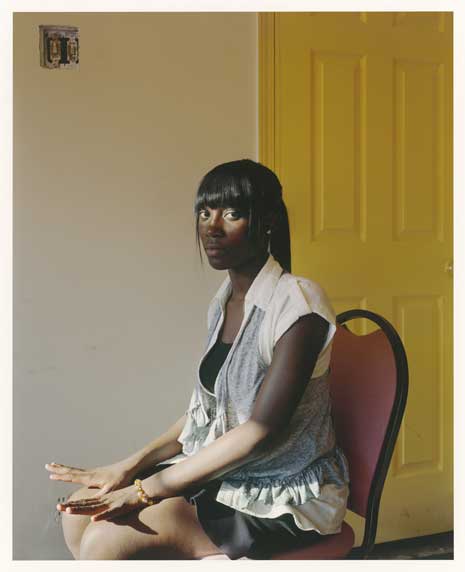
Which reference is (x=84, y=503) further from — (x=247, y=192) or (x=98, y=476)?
(x=247, y=192)

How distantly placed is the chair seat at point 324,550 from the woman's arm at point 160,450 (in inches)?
15.6

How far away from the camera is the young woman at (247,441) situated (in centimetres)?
127

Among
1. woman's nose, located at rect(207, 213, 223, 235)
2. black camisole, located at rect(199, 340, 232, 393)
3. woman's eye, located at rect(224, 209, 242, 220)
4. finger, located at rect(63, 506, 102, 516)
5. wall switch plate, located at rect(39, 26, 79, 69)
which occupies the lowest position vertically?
finger, located at rect(63, 506, 102, 516)

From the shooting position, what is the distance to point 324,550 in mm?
1312

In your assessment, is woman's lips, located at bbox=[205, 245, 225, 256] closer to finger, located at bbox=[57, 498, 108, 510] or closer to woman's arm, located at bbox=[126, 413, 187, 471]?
woman's arm, located at bbox=[126, 413, 187, 471]

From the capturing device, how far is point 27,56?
186 centimetres

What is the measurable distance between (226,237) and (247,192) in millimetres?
110

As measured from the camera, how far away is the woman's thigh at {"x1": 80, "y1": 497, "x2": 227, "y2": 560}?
1247 mm

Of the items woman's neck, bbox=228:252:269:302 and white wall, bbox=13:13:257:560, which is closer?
woman's neck, bbox=228:252:269:302

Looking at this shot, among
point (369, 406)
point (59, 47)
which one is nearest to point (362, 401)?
point (369, 406)

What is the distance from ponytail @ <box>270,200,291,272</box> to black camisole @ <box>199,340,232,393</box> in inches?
9.2

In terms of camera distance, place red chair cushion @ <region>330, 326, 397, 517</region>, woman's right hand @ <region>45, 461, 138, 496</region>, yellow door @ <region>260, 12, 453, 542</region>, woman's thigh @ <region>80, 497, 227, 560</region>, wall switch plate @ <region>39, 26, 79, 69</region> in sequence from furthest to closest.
A: yellow door @ <region>260, 12, 453, 542</region> → wall switch plate @ <region>39, 26, 79, 69</region> → woman's right hand @ <region>45, 461, 138, 496</region> → red chair cushion @ <region>330, 326, 397, 517</region> → woman's thigh @ <region>80, 497, 227, 560</region>

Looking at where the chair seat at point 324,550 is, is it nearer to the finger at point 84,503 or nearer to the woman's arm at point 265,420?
the woman's arm at point 265,420

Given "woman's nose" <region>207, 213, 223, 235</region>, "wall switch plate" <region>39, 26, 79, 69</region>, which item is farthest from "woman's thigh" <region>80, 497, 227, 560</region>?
"wall switch plate" <region>39, 26, 79, 69</region>
